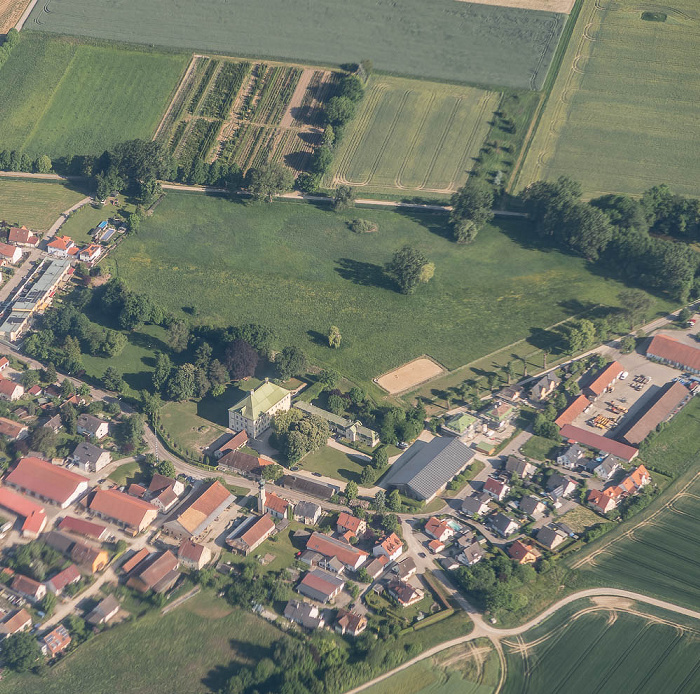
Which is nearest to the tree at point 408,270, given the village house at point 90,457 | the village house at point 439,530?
the village house at point 439,530

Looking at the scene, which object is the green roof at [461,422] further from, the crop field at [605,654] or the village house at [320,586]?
the crop field at [605,654]

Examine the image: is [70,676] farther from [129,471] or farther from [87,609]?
[129,471]

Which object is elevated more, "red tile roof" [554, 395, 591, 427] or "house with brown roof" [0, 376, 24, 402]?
"red tile roof" [554, 395, 591, 427]

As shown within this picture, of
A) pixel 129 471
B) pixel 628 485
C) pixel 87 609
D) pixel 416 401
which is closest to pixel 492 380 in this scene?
pixel 416 401

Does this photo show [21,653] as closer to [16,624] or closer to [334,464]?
[16,624]

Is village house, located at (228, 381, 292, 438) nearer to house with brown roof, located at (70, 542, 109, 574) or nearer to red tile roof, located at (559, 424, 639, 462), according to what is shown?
house with brown roof, located at (70, 542, 109, 574)

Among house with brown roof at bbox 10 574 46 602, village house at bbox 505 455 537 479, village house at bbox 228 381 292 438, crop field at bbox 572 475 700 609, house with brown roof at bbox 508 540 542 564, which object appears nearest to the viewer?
house with brown roof at bbox 10 574 46 602

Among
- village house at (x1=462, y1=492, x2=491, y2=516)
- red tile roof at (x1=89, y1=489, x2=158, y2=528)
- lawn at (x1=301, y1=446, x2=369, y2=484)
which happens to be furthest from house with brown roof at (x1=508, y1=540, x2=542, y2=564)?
red tile roof at (x1=89, y1=489, x2=158, y2=528)
